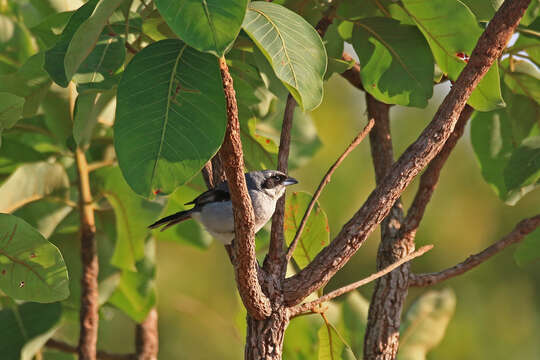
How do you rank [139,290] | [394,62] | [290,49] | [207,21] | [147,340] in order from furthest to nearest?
[147,340]
[139,290]
[394,62]
[290,49]
[207,21]

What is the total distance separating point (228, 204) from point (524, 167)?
1.18 m

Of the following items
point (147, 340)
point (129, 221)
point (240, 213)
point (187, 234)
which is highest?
point (240, 213)

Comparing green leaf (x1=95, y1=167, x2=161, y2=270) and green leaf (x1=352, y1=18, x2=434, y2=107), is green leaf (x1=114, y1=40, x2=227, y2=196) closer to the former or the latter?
green leaf (x1=352, y1=18, x2=434, y2=107)

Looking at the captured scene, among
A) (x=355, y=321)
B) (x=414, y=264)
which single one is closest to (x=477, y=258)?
(x=355, y=321)

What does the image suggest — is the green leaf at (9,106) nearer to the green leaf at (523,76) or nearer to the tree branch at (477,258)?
the tree branch at (477,258)

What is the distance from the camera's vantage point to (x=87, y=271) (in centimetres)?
300

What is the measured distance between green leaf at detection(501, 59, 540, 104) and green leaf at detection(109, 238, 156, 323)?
185 centimetres

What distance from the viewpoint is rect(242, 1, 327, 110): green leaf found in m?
1.65

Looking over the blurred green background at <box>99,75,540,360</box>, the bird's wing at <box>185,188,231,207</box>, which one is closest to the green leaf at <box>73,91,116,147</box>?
the bird's wing at <box>185,188,231,207</box>

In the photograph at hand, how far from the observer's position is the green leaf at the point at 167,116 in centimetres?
171

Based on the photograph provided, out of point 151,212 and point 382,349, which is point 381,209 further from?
point 151,212

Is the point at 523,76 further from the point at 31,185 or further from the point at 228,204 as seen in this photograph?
the point at 31,185

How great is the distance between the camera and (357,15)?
2.55m

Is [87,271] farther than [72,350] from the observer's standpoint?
No
